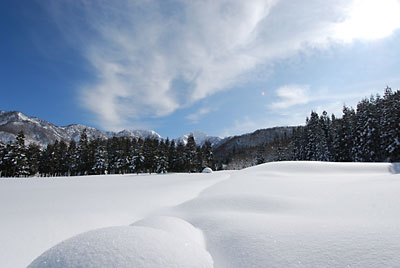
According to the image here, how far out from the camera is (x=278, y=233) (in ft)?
9.80

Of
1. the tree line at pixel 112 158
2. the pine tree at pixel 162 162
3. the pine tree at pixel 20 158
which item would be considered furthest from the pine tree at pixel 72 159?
the pine tree at pixel 162 162

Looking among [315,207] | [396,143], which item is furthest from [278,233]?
[396,143]

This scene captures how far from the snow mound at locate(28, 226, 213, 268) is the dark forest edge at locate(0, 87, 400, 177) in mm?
36500

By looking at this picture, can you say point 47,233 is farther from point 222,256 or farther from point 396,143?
point 396,143

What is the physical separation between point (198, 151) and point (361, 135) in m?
32.6

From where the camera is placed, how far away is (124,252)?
84.0 inches

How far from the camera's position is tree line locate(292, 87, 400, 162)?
1049 inches

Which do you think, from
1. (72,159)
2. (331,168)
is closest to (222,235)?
(331,168)

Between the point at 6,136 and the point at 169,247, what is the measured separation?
852ft

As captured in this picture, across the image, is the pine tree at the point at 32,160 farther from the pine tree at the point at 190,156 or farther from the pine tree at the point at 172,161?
the pine tree at the point at 190,156

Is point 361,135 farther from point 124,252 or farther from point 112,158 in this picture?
point 112,158

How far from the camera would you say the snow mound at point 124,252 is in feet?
6.55

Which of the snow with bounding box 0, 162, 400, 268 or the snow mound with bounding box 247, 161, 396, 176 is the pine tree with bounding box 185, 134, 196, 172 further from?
the snow with bounding box 0, 162, 400, 268

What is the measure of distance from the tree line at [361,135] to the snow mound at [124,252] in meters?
36.5
